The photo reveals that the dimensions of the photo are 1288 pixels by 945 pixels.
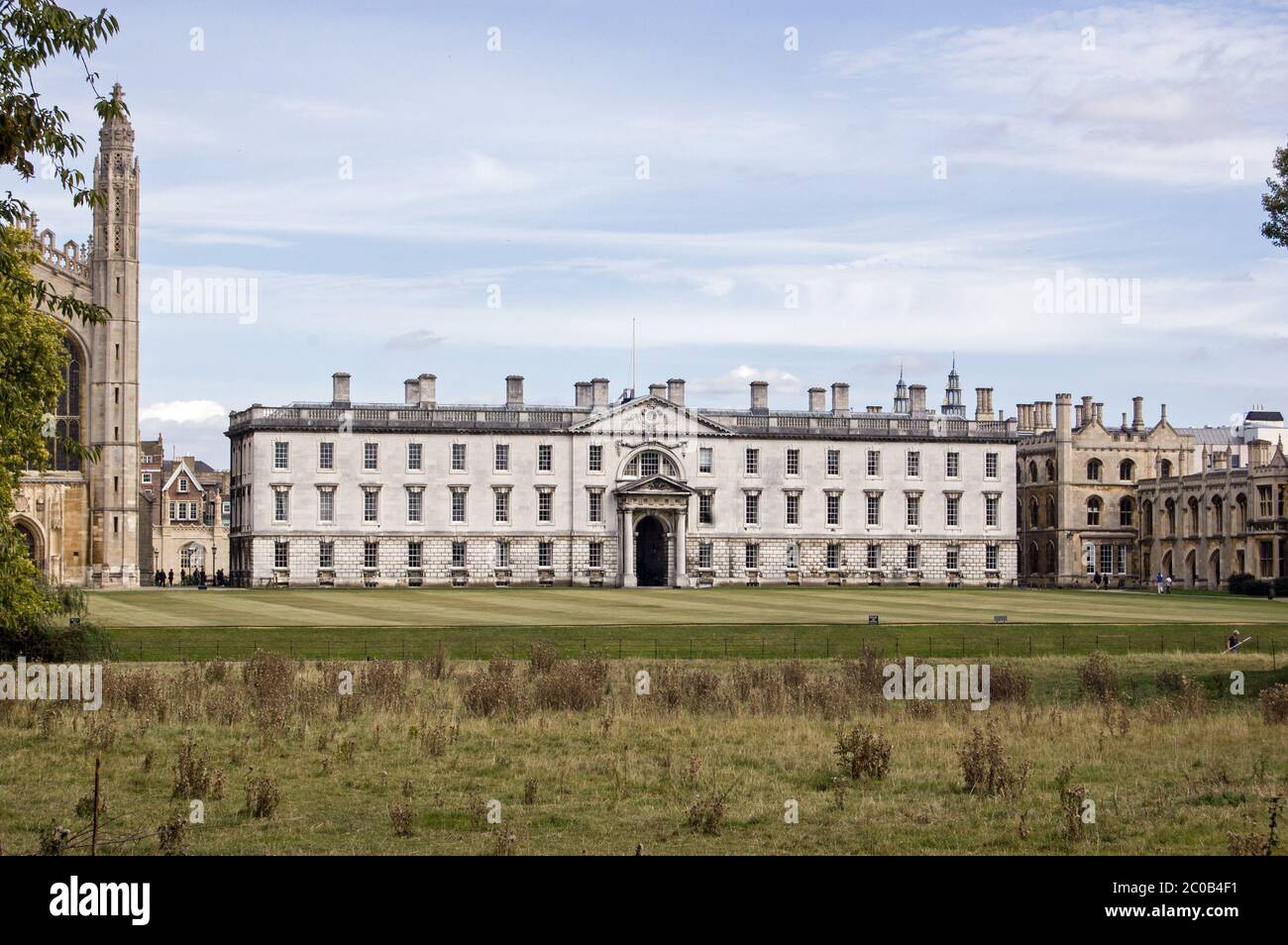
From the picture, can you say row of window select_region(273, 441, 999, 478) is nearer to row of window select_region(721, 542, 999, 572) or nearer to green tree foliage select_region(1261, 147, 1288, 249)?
row of window select_region(721, 542, 999, 572)

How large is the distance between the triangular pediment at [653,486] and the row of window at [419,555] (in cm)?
347

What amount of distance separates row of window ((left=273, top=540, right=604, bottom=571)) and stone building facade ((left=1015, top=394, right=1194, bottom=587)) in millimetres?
30068

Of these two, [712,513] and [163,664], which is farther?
[712,513]

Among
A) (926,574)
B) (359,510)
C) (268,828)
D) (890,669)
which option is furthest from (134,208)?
(268,828)

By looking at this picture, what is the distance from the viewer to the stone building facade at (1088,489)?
9794 cm

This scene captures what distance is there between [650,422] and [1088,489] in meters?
29.8

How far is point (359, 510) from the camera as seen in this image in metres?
83.5

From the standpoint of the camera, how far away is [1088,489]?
98.6 m

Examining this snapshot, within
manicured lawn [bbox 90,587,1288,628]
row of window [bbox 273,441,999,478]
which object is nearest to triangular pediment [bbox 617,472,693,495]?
row of window [bbox 273,441,999,478]

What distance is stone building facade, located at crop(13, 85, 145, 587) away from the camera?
77.1 m
